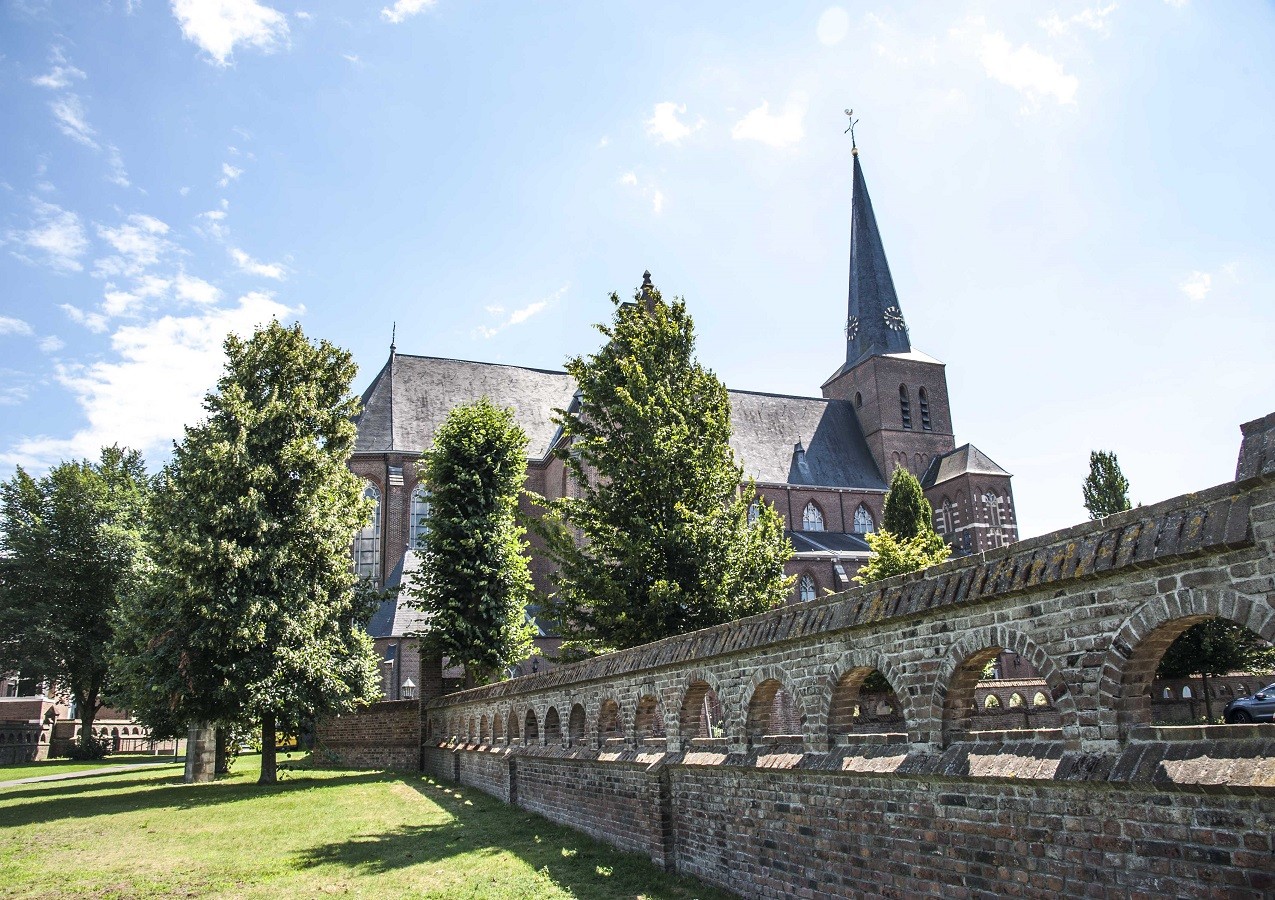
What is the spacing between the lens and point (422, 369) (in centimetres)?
4534

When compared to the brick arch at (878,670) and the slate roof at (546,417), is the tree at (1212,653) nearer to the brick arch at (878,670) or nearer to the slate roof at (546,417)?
the slate roof at (546,417)

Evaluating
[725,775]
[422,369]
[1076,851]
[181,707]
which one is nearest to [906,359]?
[422,369]

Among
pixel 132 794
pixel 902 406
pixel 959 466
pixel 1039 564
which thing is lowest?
pixel 132 794

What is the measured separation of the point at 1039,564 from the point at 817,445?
43103 millimetres

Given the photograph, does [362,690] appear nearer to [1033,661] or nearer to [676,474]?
[676,474]

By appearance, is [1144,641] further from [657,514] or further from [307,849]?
[657,514]

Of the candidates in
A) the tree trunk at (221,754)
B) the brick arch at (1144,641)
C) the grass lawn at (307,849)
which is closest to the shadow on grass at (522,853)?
the grass lawn at (307,849)

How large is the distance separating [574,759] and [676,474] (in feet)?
26.2

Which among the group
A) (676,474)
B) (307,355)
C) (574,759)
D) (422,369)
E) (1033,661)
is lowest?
(574,759)

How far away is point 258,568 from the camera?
72.3 feet

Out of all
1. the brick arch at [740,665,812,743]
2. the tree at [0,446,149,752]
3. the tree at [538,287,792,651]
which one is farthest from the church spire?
the brick arch at [740,665,812,743]

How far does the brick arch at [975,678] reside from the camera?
560 cm

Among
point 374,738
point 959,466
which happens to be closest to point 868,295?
point 959,466

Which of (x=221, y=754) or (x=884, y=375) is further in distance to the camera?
(x=884, y=375)
